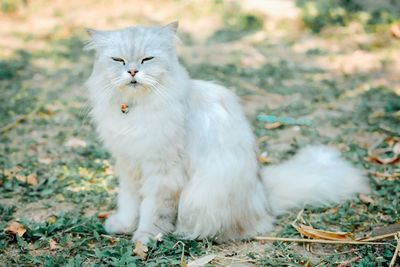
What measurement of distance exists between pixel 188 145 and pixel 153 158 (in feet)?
0.74

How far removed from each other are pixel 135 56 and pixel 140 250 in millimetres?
1126

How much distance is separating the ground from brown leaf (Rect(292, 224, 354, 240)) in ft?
0.21

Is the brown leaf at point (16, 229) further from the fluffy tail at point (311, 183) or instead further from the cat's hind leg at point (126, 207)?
the fluffy tail at point (311, 183)

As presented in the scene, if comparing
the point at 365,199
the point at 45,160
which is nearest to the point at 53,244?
the point at 45,160

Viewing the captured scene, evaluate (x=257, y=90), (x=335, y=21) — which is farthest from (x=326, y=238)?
(x=335, y=21)

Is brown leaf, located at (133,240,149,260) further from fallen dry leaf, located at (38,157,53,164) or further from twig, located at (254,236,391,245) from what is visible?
fallen dry leaf, located at (38,157,53,164)

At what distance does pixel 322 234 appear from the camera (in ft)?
10.6

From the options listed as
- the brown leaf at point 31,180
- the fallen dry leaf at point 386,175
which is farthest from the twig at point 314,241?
the brown leaf at point 31,180

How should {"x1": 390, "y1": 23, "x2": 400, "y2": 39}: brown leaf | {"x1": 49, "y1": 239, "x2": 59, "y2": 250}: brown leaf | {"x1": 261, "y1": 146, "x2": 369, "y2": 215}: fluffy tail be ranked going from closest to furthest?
{"x1": 49, "y1": 239, "x2": 59, "y2": 250}: brown leaf, {"x1": 261, "y1": 146, "x2": 369, "y2": 215}: fluffy tail, {"x1": 390, "y1": 23, "x2": 400, "y2": 39}: brown leaf

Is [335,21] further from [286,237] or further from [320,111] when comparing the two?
[286,237]

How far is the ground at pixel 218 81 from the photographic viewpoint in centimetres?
318

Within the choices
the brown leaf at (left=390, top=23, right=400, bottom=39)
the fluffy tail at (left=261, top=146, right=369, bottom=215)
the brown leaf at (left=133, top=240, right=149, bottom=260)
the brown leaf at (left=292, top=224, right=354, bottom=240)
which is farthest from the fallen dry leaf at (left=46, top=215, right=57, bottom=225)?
the brown leaf at (left=390, top=23, right=400, bottom=39)

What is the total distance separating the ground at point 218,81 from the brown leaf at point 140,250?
3 centimetres

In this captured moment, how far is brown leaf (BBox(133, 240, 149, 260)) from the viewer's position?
3025 mm
